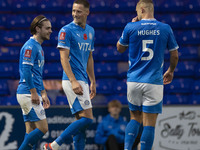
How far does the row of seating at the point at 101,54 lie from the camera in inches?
370

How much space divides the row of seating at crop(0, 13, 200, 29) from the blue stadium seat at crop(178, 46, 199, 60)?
0.70 meters

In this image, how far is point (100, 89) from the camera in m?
8.83


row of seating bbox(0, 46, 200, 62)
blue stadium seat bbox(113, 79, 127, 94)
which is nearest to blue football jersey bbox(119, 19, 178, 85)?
blue stadium seat bbox(113, 79, 127, 94)

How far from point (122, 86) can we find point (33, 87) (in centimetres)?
440

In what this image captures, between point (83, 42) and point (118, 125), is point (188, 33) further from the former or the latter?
point (83, 42)

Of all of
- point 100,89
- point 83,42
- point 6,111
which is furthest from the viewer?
point 100,89

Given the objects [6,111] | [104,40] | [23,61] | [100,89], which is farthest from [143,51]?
[104,40]

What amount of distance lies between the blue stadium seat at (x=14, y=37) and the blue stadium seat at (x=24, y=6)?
74 centimetres

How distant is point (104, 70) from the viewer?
9125 mm

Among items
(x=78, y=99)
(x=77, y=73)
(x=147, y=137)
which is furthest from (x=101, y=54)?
(x=147, y=137)

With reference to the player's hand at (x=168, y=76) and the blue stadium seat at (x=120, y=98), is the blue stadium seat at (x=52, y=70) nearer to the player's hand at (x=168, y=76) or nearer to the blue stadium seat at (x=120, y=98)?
the blue stadium seat at (x=120, y=98)

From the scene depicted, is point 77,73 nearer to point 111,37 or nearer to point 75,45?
point 75,45

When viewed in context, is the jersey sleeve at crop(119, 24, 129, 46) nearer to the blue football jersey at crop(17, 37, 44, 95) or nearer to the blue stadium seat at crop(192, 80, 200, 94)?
the blue football jersey at crop(17, 37, 44, 95)

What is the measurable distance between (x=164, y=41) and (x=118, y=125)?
2774mm
